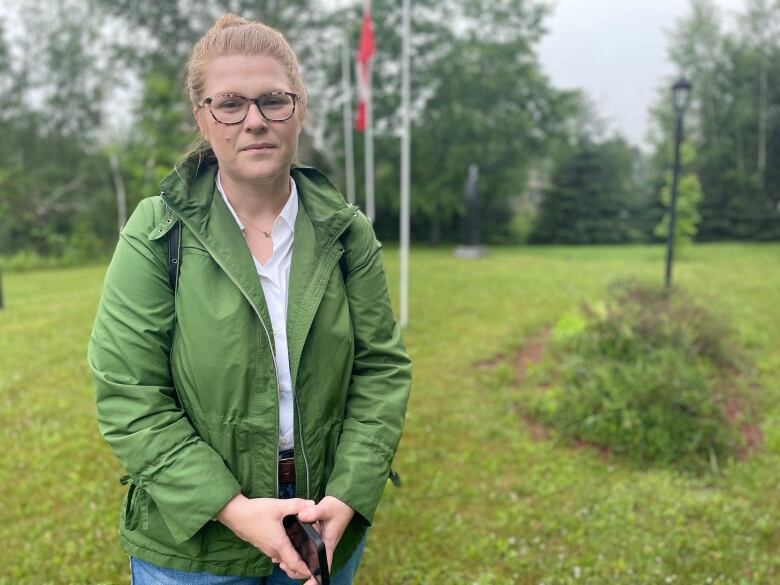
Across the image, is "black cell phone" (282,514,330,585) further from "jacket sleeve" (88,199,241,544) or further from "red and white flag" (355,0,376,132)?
"red and white flag" (355,0,376,132)

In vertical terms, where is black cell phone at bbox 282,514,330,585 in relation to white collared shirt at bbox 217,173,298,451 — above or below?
below

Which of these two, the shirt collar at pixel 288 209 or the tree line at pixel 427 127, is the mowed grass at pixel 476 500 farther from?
the tree line at pixel 427 127

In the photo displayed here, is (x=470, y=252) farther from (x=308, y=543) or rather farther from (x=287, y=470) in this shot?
(x=308, y=543)

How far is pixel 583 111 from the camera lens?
35.0m

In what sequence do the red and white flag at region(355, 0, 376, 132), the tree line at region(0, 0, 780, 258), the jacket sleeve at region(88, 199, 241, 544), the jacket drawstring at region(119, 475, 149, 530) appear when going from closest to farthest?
the jacket sleeve at region(88, 199, 241, 544)
the jacket drawstring at region(119, 475, 149, 530)
the red and white flag at region(355, 0, 376, 132)
the tree line at region(0, 0, 780, 258)

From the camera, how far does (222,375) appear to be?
1.27m

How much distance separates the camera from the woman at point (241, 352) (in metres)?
1.23

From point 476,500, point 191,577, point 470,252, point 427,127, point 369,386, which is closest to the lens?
point 191,577

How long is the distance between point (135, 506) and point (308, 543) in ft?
1.36

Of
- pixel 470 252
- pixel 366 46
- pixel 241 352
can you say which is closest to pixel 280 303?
pixel 241 352

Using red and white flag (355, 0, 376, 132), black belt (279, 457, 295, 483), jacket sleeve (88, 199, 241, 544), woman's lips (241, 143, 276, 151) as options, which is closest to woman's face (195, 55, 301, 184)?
woman's lips (241, 143, 276, 151)

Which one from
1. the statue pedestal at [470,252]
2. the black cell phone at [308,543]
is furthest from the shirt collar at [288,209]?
the statue pedestal at [470,252]

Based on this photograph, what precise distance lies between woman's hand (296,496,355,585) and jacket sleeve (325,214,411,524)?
28 millimetres

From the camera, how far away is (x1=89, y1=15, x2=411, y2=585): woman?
1231 mm
